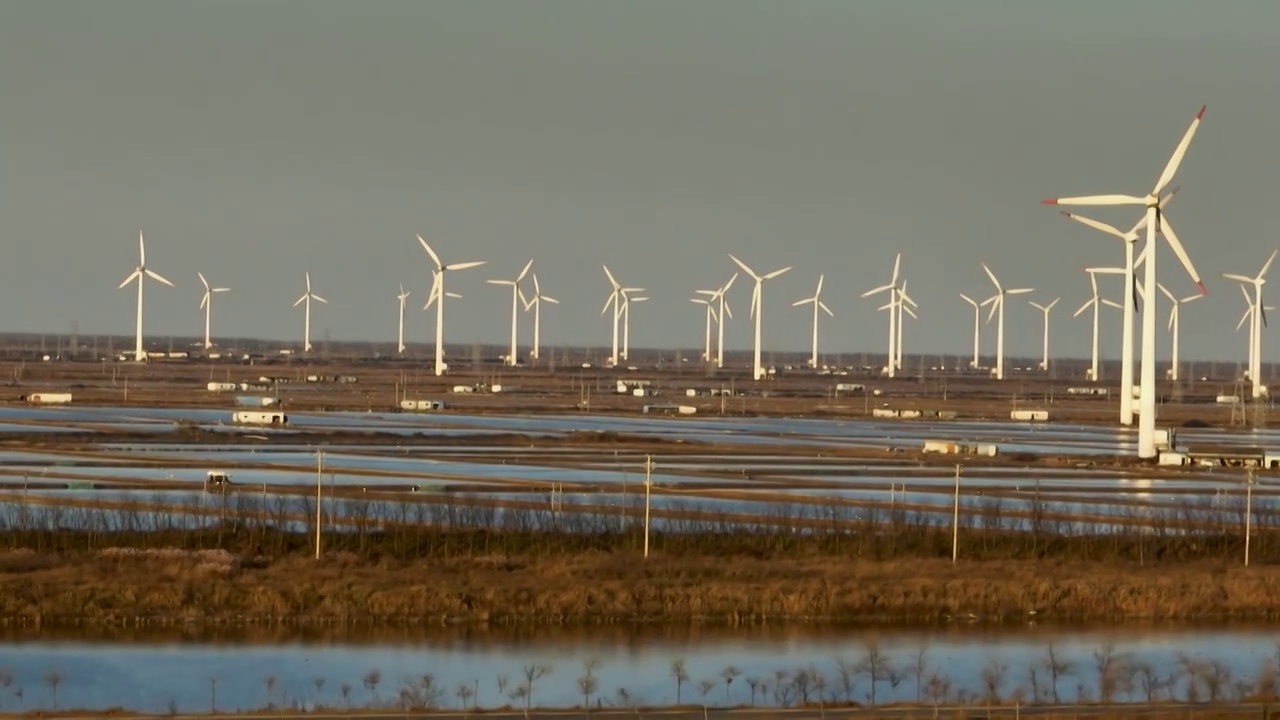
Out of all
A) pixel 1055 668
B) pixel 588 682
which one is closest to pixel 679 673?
pixel 588 682

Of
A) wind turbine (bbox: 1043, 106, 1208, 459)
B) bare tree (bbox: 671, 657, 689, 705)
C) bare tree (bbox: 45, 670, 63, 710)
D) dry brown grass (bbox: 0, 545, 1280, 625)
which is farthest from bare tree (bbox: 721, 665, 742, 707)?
wind turbine (bbox: 1043, 106, 1208, 459)

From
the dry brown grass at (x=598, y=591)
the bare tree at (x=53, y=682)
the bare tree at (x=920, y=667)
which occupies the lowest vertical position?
the bare tree at (x=53, y=682)

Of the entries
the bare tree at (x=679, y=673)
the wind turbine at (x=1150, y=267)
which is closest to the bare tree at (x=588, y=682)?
the bare tree at (x=679, y=673)

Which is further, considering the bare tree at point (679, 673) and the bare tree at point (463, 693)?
the bare tree at point (679, 673)

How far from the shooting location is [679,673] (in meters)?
34.8

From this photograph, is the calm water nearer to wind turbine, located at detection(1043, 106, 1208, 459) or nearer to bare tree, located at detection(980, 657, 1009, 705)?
bare tree, located at detection(980, 657, 1009, 705)

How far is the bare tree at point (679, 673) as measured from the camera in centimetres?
3449

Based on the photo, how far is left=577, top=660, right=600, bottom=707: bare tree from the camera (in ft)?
109

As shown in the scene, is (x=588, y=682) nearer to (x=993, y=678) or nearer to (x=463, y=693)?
(x=463, y=693)

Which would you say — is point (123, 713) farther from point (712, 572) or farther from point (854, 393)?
point (854, 393)

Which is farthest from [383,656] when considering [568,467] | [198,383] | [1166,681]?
[198,383]

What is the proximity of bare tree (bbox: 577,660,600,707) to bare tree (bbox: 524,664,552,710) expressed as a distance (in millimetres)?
692

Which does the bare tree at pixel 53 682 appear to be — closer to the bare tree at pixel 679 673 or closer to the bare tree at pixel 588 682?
the bare tree at pixel 588 682

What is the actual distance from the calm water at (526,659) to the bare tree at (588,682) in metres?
0.17
